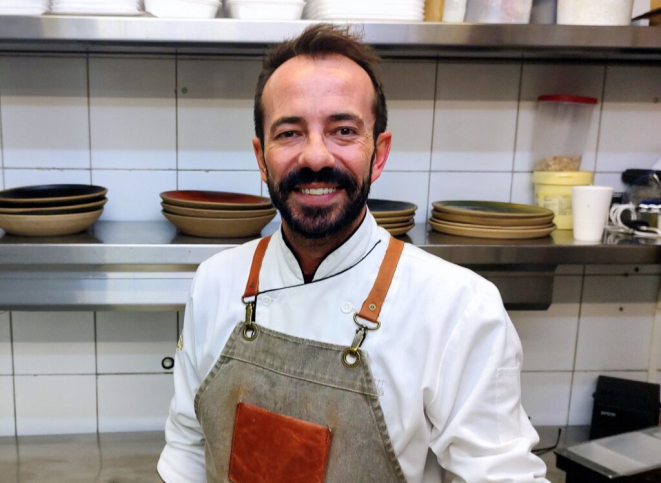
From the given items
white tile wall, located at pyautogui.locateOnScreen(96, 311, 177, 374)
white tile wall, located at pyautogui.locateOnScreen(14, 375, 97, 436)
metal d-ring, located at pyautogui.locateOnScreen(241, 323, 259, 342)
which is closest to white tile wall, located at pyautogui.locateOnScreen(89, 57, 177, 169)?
white tile wall, located at pyautogui.locateOnScreen(96, 311, 177, 374)

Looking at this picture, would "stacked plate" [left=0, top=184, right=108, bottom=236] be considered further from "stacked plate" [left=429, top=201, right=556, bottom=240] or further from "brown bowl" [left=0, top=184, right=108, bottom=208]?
"stacked plate" [left=429, top=201, right=556, bottom=240]

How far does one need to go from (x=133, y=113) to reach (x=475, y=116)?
1094 millimetres

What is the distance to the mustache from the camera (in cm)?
97

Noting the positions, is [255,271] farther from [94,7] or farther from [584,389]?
[584,389]

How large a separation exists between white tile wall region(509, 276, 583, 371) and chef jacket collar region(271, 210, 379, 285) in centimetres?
115

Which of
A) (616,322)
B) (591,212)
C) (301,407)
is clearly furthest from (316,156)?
(616,322)

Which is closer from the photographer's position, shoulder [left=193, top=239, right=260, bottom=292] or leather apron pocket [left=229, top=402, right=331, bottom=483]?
leather apron pocket [left=229, top=402, right=331, bottom=483]

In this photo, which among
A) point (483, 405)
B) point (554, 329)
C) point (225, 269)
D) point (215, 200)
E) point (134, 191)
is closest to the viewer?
point (483, 405)

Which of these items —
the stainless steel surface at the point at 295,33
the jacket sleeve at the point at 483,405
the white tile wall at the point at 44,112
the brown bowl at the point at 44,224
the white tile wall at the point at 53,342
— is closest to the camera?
the jacket sleeve at the point at 483,405

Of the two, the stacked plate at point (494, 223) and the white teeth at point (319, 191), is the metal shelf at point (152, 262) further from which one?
the white teeth at point (319, 191)

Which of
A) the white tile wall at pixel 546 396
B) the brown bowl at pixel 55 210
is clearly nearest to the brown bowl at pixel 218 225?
the brown bowl at pixel 55 210

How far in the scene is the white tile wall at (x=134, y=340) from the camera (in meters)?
1.92

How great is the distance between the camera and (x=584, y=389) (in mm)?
2104

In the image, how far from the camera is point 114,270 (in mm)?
1601
